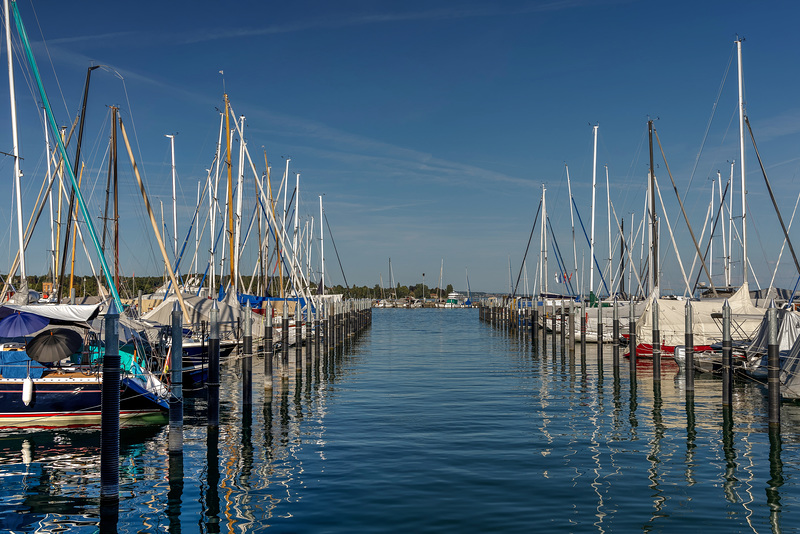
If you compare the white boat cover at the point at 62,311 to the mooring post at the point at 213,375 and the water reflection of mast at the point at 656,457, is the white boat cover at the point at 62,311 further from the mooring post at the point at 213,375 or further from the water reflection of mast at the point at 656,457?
the water reflection of mast at the point at 656,457

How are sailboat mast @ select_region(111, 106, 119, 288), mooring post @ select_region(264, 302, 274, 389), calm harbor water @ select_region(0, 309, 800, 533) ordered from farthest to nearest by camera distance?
sailboat mast @ select_region(111, 106, 119, 288), mooring post @ select_region(264, 302, 274, 389), calm harbor water @ select_region(0, 309, 800, 533)

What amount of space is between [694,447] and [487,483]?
616 centimetres

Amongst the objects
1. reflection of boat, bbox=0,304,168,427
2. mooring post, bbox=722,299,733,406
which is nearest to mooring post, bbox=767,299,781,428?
mooring post, bbox=722,299,733,406

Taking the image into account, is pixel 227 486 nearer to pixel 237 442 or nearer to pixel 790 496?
pixel 237 442

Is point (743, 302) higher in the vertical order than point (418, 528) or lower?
higher

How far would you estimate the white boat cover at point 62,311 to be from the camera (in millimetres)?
19266

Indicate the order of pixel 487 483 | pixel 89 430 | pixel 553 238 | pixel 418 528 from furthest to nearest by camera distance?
1. pixel 553 238
2. pixel 89 430
3. pixel 487 483
4. pixel 418 528

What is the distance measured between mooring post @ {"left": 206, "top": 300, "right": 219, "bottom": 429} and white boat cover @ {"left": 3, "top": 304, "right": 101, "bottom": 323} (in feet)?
13.7

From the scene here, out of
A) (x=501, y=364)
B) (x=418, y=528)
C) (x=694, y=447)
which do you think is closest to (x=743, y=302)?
(x=501, y=364)

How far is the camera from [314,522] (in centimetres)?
1098

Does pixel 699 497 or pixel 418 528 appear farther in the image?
pixel 699 497

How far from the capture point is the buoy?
18047 mm

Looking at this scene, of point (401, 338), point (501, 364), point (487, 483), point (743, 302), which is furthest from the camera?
point (401, 338)

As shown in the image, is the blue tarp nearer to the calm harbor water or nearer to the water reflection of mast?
the calm harbor water
